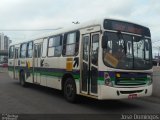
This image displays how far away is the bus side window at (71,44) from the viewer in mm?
12500

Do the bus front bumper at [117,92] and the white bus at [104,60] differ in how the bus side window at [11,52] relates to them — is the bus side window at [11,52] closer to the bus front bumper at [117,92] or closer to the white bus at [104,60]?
the white bus at [104,60]

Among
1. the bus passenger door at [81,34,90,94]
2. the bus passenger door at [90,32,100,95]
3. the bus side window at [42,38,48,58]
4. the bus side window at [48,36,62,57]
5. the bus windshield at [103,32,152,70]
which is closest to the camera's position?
the bus windshield at [103,32,152,70]

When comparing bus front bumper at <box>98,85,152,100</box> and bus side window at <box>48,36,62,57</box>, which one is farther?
bus side window at <box>48,36,62,57</box>

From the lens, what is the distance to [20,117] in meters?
9.64

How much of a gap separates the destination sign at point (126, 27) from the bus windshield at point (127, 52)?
0.66 ft

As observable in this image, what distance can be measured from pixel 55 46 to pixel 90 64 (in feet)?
11.8

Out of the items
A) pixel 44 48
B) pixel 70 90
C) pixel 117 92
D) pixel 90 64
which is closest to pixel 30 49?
pixel 44 48

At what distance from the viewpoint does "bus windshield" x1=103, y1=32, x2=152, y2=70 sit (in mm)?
10788

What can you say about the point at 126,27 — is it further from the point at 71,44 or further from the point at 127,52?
the point at 71,44

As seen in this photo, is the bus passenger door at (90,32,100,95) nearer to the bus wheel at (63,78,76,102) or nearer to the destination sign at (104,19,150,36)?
the destination sign at (104,19,150,36)

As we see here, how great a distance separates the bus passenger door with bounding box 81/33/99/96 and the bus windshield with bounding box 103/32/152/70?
0.50 metres

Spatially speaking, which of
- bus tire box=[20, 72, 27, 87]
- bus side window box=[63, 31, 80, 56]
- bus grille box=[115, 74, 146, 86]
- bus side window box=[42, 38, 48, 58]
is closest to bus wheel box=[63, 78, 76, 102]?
bus side window box=[63, 31, 80, 56]

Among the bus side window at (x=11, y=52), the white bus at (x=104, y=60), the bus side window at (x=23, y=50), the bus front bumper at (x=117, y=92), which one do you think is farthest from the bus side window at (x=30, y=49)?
the bus front bumper at (x=117, y=92)

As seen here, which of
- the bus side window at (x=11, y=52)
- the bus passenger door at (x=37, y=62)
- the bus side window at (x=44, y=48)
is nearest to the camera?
the bus side window at (x=44, y=48)
